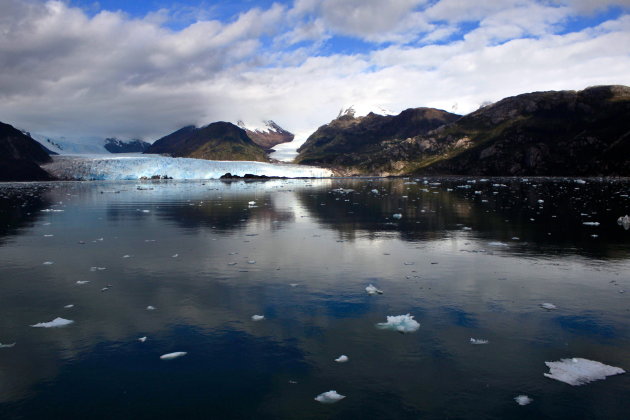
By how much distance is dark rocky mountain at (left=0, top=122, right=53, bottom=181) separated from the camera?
139 m

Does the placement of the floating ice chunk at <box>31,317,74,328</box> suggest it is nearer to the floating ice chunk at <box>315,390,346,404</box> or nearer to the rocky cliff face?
the floating ice chunk at <box>315,390,346,404</box>

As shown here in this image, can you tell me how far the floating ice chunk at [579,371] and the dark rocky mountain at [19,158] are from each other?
517ft

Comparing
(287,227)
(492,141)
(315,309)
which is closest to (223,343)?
(315,309)

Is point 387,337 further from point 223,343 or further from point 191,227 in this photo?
point 191,227

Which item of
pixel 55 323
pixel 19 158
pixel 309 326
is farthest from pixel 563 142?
pixel 19 158

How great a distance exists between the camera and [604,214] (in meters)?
30.7

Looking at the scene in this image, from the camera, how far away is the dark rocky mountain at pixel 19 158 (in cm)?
13925

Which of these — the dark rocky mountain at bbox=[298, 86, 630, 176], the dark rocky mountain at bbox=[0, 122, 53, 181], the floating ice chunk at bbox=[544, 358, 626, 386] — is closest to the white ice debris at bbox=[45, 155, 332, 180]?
the dark rocky mountain at bbox=[0, 122, 53, 181]

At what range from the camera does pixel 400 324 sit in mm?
9883

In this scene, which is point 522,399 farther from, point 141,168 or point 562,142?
point 562,142

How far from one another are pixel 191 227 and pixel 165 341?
17.1 m

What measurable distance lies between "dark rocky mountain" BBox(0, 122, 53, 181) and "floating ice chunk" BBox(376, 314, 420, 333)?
507ft

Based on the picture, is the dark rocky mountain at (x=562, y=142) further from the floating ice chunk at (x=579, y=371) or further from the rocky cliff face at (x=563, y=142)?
the floating ice chunk at (x=579, y=371)

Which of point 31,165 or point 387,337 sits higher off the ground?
point 31,165
